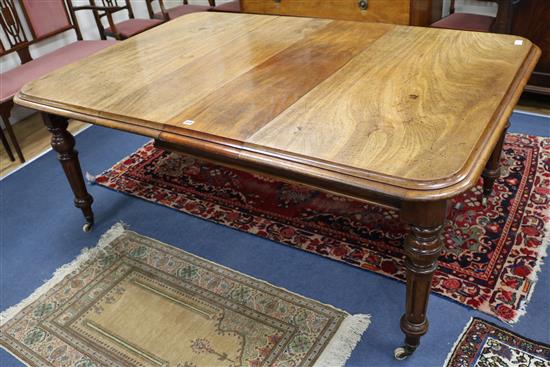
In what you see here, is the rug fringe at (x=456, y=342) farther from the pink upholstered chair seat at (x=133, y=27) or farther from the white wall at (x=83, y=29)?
the pink upholstered chair seat at (x=133, y=27)

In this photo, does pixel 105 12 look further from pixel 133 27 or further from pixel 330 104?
pixel 330 104

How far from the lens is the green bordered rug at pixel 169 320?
151cm

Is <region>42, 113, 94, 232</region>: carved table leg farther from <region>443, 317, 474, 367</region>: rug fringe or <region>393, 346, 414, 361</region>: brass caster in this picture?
<region>443, 317, 474, 367</region>: rug fringe

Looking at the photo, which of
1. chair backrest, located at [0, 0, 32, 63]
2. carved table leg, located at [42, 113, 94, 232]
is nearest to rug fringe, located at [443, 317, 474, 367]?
carved table leg, located at [42, 113, 94, 232]

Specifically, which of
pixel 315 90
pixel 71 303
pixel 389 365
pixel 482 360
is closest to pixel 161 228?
pixel 71 303

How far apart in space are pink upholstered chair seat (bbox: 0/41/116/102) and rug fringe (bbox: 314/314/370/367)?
6.32ft

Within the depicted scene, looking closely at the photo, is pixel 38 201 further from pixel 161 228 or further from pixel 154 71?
pixel 154 71

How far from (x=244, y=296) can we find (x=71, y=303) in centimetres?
62

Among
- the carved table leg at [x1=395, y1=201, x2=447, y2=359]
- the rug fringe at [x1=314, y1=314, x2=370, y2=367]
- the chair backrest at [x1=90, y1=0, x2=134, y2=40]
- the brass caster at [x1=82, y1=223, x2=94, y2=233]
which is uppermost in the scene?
the chair backrest at [x1=90, y1=0, x2=134, y2=40]

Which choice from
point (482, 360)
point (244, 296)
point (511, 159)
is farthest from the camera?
point (511, 159)

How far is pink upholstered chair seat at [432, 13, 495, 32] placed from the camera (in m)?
2.51

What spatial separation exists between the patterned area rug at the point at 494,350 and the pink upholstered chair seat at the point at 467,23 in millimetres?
1614

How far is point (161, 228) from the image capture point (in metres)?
2.07

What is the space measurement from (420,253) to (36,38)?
8.67 feet
